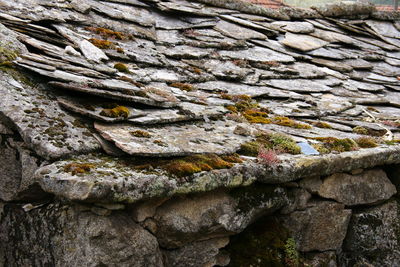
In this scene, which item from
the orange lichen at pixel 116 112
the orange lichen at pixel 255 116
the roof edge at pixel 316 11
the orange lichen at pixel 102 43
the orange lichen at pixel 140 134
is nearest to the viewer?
the orange lichen at pixel 140 134

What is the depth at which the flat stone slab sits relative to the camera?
341cm

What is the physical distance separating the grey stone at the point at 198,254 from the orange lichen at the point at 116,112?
4.28ft

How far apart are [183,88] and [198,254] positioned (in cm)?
267

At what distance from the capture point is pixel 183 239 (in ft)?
11.5

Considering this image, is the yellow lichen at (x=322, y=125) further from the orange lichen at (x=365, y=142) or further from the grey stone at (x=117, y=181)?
the grey stone at (x=117, y=181)

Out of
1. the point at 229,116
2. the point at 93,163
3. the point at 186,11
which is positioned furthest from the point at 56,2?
the point at 93,163

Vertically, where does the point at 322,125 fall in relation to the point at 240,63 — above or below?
below

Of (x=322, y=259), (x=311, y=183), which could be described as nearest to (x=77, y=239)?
(x=311, y=183)

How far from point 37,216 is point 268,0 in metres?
10.3

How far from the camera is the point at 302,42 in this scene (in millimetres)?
9344

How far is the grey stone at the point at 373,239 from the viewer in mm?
4828

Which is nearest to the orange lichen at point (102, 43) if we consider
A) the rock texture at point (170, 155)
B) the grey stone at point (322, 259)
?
the rock texture at point (170, 155)

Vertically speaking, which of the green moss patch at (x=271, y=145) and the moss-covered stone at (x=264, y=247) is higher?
the green moss patch at (x=271, y=145)

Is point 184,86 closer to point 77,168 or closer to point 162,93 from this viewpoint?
point 162,93
